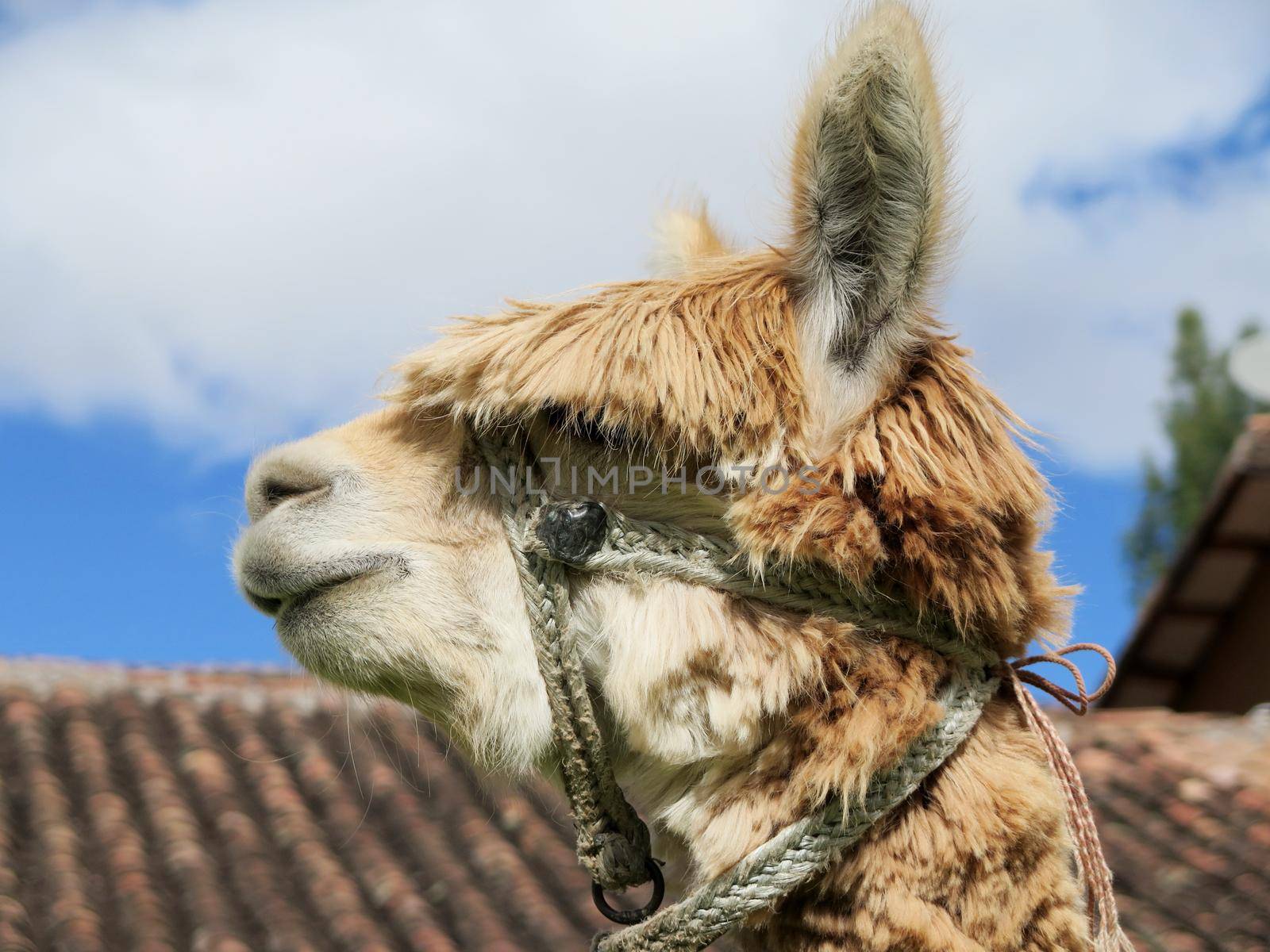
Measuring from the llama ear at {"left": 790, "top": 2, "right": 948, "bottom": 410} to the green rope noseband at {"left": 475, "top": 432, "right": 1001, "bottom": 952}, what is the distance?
0.31m

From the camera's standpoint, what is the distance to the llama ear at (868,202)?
1.68 metres

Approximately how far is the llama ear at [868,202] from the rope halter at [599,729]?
32 cm

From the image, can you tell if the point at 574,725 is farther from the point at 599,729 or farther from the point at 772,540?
the point at 772,540

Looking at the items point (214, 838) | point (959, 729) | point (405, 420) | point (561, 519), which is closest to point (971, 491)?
point (959, 729)

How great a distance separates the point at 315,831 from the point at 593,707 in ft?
20.1

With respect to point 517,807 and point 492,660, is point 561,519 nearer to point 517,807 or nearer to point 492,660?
point 492,660

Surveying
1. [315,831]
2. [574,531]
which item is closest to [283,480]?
[574,531]

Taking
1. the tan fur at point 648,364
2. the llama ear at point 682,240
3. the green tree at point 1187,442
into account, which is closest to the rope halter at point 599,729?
the tan fur at point 648,364

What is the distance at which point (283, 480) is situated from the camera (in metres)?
1.98

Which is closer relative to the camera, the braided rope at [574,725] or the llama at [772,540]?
the llama at [772,540]

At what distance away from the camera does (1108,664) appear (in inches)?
77.9

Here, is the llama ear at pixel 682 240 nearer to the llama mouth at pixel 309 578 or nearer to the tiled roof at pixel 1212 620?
the llama mouth at pixel 309 578

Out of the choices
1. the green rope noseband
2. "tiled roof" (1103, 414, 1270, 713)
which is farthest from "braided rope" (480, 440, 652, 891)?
"tiled roof" (1103, 414, 1270, 713)

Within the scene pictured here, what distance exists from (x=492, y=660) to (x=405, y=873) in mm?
5794
